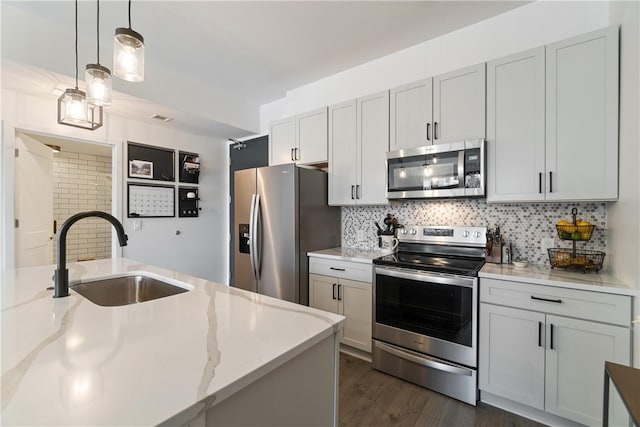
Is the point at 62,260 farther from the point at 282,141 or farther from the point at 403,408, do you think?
the point at 282,141

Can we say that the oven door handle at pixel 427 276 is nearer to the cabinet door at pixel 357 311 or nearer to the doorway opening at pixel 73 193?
the cabinet door at pixel 357 311

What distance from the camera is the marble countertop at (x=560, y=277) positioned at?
1.47 metres

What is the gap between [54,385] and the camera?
574 mm

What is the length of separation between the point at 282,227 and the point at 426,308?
143cm

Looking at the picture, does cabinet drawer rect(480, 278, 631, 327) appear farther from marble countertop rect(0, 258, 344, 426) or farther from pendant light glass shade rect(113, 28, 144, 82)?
pendant light glass shade rect(113, 28, 144, 82)

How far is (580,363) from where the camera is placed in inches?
61.4

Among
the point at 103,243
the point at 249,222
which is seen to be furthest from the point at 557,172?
the point at 103,243

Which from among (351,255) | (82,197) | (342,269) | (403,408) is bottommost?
(403,408)

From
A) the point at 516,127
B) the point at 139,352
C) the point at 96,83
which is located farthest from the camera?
the point at 516,127

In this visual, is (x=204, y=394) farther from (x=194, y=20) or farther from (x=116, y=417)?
(x=194, y=20)

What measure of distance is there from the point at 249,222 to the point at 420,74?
7.25ft

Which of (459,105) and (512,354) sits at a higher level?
(459,105)

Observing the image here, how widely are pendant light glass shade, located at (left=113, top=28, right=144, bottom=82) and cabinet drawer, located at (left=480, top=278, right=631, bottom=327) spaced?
7.52ft

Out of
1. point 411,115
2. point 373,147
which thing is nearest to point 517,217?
point 411,115
